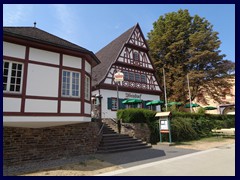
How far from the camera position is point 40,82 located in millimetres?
8148

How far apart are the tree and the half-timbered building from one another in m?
6.01

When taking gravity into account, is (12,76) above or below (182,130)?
above

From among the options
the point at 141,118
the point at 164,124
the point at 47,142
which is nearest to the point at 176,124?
the point at 164,124

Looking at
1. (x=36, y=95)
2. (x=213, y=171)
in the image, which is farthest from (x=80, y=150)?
(x=213, y=171)

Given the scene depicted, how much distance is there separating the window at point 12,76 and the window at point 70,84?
1.85 meters

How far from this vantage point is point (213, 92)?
25.0 meters

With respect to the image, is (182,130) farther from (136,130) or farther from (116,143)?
(116,143)

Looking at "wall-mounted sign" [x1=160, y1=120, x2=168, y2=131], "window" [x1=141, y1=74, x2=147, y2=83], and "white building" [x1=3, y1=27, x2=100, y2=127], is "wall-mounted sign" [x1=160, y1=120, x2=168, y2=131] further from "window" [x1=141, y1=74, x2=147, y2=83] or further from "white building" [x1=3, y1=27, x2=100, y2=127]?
"window" [x1=141, y1=74, x2=147, y2=83]

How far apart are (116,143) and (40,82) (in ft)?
18.3

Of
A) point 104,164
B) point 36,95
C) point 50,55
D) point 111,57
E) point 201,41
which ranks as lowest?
point 104,164

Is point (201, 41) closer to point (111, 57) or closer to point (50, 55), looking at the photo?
point (111, 57)

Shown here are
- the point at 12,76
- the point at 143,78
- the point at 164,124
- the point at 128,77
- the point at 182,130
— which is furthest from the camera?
the point at 143,78

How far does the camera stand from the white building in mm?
7531

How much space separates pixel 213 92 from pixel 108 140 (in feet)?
63.6
